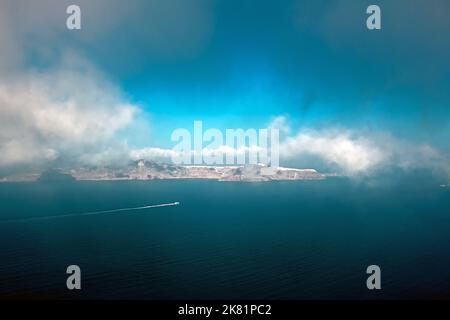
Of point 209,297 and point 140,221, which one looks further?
point 140,221

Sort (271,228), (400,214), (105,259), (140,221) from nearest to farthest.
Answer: (105,259) → (271,228) → (140,221) → (400,214)

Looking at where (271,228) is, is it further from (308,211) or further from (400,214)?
(400,214)

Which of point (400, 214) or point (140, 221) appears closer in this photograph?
point (140, 221)

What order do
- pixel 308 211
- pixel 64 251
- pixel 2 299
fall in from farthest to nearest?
1. pixel 308 211
2. pixel 64 251
3. pixel 2 299

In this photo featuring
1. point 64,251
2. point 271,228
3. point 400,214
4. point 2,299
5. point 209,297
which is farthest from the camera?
point 400,214
